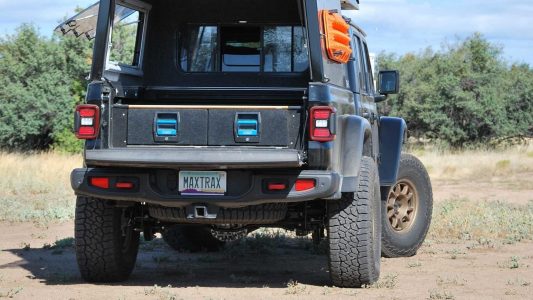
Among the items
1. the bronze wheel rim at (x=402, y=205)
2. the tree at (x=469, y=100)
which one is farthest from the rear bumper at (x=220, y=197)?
the tree at (x=469, y=100)

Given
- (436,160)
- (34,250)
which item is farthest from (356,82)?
(436,160)

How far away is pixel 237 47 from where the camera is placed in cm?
870

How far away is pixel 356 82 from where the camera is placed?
8414 mm

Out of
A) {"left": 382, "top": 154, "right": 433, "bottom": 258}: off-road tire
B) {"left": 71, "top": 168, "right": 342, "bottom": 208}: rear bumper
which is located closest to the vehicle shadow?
{"left": 382, "top": 154, "right": 433, "bottom": 258}: off-road tire

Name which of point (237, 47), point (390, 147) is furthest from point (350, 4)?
point (390, 147)

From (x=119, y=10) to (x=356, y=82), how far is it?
6.95 ft

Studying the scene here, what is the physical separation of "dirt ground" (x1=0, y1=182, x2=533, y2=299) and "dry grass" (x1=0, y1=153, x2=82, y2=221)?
7.55 feet

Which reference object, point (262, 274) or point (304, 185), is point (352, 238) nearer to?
point (304, 185)

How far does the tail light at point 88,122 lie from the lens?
717 centimetres

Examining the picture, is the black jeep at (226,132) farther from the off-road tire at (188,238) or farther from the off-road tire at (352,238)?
the off-road tire at (188,238)

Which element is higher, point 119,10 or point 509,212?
point 119,10

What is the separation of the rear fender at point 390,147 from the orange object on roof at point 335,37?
217 centimetres

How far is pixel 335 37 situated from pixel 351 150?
2.82 ft

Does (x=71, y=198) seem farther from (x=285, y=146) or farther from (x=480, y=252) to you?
(x=285, y=146)
